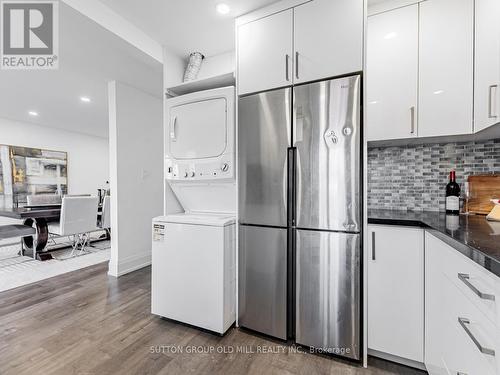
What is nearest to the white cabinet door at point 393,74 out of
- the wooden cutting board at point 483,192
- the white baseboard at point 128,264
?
the wooden cutting board at point 483,192

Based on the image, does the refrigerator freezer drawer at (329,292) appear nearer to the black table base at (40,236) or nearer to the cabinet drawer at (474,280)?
the cabinet drawer at (474,280)

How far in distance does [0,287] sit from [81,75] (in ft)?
8.70

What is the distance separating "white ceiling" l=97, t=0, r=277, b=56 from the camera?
67.4 inches

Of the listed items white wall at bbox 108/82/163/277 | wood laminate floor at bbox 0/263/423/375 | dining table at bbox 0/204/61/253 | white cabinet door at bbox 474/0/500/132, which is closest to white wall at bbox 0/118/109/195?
dining table at bbox 0/204/61/253

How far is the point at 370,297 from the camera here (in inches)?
58.1

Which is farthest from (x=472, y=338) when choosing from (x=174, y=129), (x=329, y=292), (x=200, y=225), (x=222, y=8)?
(x=222, y=8)

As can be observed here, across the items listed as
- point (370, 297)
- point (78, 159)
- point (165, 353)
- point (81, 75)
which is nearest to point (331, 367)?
point (370, 297)

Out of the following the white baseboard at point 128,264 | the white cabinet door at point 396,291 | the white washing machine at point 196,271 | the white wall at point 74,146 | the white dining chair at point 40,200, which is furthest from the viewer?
the white wall at point 74,146

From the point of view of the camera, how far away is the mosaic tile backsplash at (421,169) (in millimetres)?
1685

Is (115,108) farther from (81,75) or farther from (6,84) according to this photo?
(6,84)

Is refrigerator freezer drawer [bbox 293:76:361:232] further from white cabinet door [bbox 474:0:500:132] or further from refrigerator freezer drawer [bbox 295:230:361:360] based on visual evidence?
white cabinet door [bbox 474:0:500:132]

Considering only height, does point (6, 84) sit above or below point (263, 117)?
above

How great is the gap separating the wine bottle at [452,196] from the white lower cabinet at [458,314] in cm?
59

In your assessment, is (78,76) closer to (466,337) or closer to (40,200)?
(40,200)
